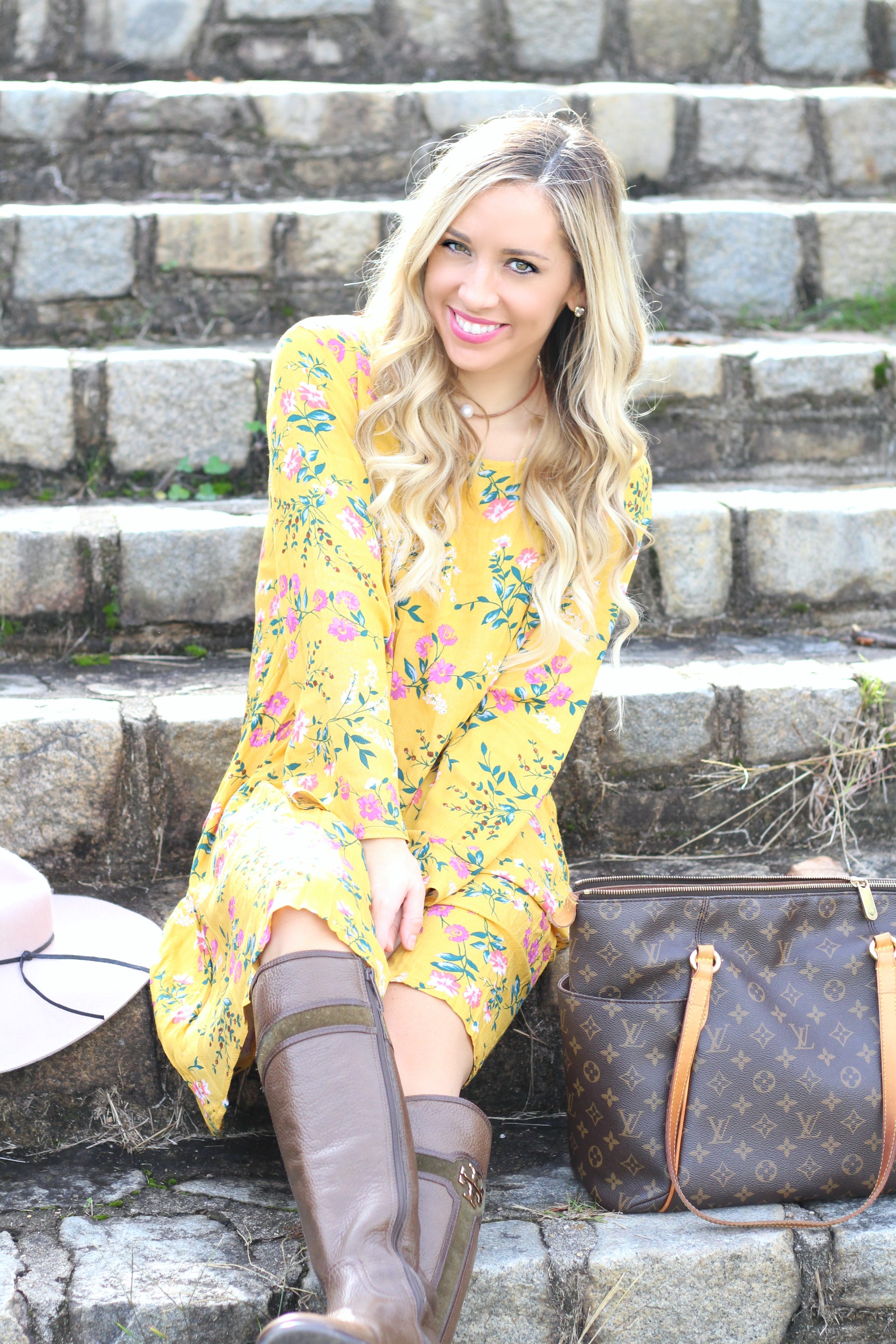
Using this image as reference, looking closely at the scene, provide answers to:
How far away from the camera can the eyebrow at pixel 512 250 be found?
1.73 m

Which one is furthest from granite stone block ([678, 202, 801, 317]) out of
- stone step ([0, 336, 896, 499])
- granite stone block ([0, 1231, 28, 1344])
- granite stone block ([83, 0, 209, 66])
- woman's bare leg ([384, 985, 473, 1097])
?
granite stone block ([0, 1231, 28, 1344])

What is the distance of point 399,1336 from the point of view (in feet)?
3.86

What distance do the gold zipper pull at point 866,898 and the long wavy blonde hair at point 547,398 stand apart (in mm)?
495

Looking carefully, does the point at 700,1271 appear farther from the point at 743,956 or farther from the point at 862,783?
the point at 862,783

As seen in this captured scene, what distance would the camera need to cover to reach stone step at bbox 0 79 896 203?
3363mm

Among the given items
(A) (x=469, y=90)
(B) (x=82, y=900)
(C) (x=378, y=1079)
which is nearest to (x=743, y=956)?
(C) (x=378, y=1079)

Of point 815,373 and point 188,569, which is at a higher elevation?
point 815,373

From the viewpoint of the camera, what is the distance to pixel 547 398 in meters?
1.96

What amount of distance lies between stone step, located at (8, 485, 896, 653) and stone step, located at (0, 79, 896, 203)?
127 centimetres

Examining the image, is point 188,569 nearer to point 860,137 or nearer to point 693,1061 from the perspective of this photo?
point 693,1061

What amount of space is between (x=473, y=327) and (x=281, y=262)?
1.57 m

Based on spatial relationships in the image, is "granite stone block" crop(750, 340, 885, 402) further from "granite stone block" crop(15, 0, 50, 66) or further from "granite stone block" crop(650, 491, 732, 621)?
"granite stone block" crop(15, 0, 50, 66)

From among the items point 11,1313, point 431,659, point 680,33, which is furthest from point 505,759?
point 680,33

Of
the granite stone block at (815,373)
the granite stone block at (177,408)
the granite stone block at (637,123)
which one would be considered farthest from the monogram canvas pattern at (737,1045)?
the granite stone block at (637,123)
